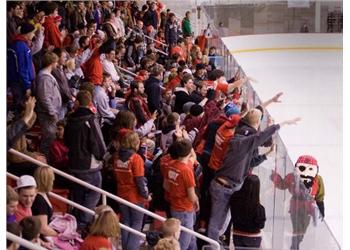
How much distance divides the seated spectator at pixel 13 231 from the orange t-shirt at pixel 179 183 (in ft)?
4.00

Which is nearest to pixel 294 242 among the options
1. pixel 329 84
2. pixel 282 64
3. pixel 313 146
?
pixel 313 146

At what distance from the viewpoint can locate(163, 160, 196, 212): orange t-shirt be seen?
4.77 m

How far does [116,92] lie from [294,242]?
133 inches

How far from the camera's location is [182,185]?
4805 mm

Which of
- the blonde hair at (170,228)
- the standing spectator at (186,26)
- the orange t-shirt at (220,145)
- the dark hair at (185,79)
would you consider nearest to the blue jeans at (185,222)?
the orange t-shirt at (220,145)

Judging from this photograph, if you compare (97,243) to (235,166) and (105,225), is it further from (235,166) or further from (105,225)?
(235,166)

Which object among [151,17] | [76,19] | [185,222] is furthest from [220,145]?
[151,17]

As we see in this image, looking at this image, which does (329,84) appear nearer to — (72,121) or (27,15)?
(27,15)

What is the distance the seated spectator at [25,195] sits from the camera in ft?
13.3

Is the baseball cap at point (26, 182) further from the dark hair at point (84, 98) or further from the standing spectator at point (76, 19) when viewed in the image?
the standing spectator at point (76, 19)

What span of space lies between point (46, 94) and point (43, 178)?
1.38 metres

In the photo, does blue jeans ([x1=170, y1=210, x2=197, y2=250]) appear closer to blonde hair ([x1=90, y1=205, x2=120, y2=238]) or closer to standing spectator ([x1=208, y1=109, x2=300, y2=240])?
standing spectator ([x1=208, y1=109, x2=300, y2=240])

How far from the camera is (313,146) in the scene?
10.1 meters

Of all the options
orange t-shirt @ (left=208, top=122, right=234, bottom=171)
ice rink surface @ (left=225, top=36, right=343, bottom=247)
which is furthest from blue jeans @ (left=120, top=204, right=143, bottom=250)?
ice rink surface @ (left=225, top=36, right=343, bottom=247)
